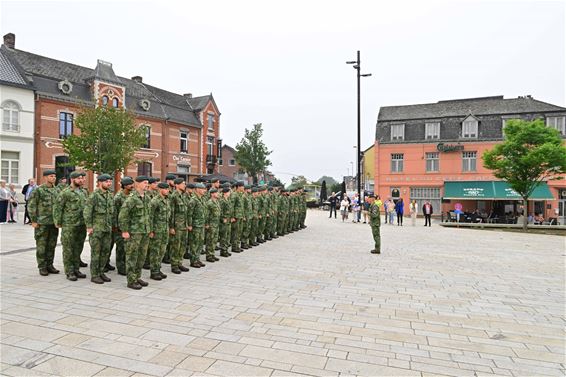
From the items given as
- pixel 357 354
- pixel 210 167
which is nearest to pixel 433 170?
pixel 210 167

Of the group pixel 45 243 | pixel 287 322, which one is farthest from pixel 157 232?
pixel 287 322

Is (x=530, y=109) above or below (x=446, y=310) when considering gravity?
above

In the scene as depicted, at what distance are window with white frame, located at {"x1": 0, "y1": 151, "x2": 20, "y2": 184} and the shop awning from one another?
3411 cm

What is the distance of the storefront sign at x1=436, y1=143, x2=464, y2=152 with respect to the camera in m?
34.4

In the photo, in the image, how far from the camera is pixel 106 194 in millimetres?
7242

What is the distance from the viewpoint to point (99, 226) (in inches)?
273

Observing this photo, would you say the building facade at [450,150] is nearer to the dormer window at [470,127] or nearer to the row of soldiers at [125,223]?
the dormer window at [470,127]

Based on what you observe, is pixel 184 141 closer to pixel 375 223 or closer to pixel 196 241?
pixel 375 223

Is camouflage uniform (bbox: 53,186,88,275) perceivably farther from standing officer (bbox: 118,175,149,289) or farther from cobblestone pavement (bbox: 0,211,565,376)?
→ standing officer (bbox: 118,175,149,289)

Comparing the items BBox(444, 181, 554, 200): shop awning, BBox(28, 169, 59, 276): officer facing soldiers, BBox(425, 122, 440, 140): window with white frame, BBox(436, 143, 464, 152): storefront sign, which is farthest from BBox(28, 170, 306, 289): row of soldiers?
BBox(425, 122, 440, 140): window with white frame

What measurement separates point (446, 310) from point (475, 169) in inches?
1280

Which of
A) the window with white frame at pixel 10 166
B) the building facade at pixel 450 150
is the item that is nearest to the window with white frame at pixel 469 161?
the building facade at pixel 450 150

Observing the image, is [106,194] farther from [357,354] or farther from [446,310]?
[446,310]

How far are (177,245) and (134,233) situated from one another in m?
1.52
